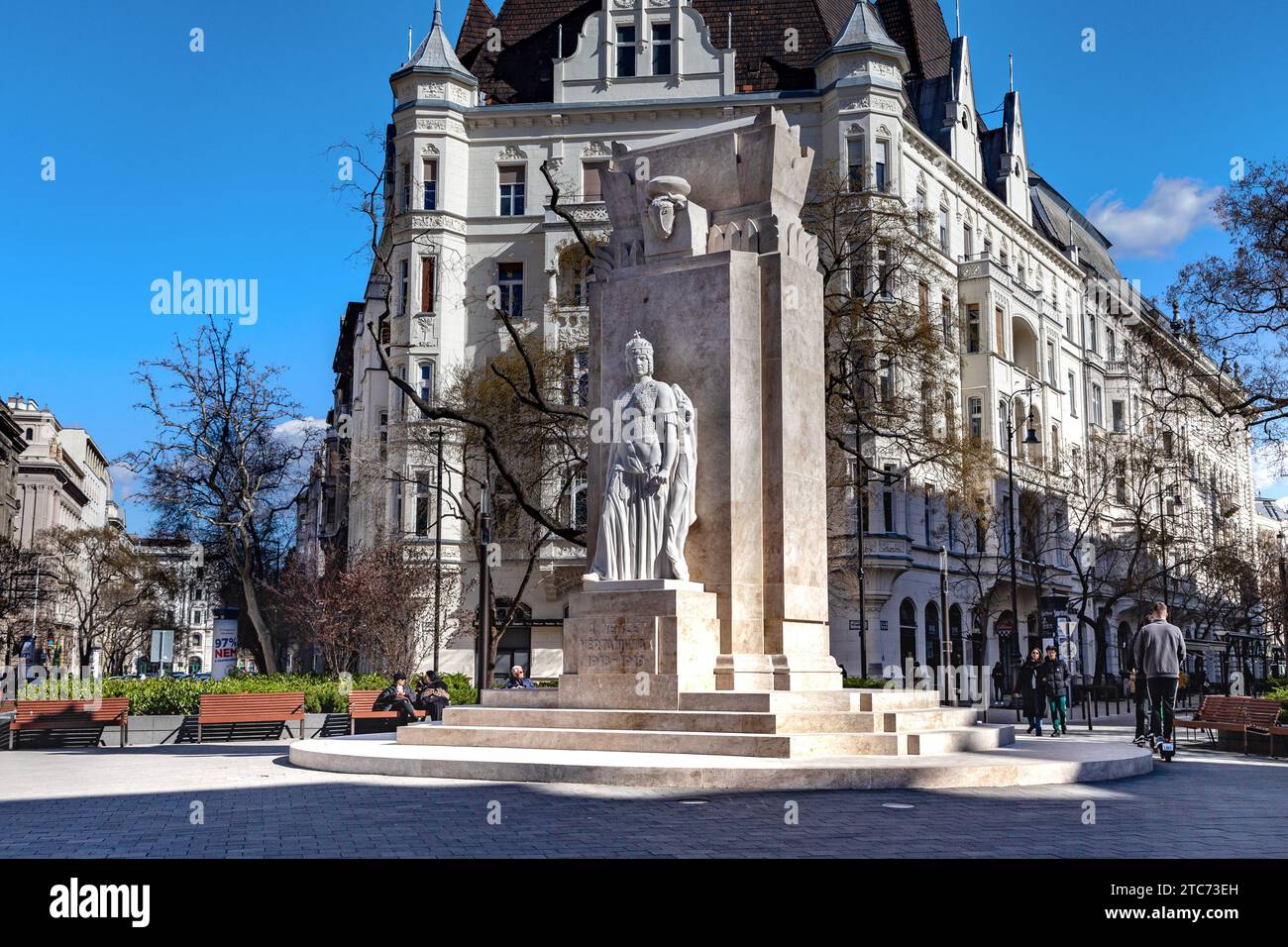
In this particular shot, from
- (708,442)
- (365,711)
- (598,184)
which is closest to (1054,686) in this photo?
(365,711)

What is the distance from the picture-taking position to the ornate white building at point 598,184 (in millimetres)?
49312

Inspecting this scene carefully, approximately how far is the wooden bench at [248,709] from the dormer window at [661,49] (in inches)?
1336

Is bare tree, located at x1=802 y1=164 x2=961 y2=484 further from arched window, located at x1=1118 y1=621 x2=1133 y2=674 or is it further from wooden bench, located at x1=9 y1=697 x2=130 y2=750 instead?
arched window, located at x1=1118 y1=621 x2=1133 y2=674

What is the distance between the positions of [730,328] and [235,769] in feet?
24.9

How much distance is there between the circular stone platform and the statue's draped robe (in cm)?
224

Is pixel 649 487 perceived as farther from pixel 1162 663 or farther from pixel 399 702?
pixel 399 702

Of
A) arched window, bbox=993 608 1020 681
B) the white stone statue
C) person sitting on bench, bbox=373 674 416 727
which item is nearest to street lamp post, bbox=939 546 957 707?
person sitting on bench, bbox=373 674 416 727

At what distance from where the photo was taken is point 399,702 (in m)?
23.6

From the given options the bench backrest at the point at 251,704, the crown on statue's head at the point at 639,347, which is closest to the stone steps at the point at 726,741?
the crown on statue's head at the point at 639,347

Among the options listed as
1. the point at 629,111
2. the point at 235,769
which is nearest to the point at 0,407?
the point at 629,111

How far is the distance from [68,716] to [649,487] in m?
14.0

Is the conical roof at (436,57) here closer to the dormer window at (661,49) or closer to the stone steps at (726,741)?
the dormer window at (661,49)

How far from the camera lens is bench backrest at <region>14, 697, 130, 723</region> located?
23.6 m
